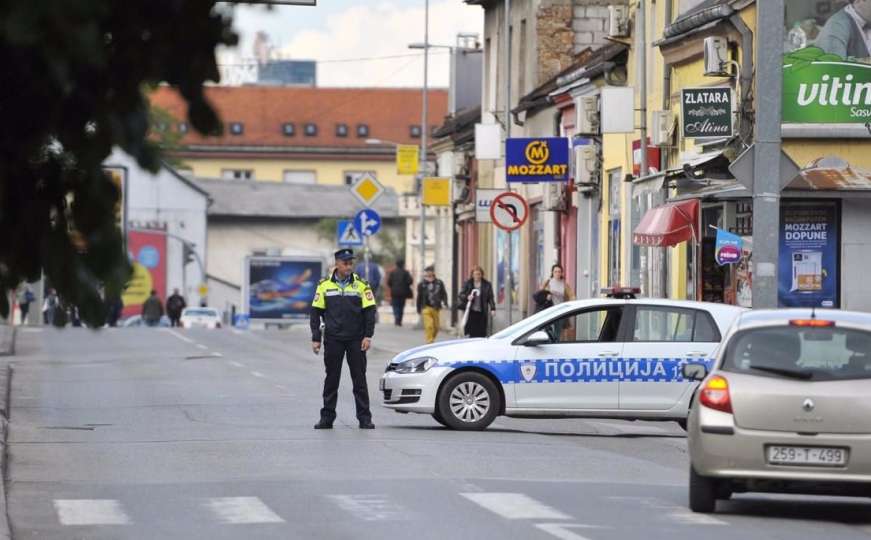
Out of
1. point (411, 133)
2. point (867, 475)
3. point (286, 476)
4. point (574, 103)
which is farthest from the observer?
point (411, 133)

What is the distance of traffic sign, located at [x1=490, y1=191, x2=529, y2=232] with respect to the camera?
3350 centimetres

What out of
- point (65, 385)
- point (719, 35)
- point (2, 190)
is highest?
point (719, 35)

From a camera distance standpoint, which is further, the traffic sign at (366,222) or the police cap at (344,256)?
the traffic sign at (366,222)

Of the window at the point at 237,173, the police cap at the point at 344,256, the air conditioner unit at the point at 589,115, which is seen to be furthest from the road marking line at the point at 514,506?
the window at the point at 237,173

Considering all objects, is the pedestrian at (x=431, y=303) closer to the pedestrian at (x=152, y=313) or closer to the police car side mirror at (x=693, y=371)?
the police car side mirror at (x=693, y=371)

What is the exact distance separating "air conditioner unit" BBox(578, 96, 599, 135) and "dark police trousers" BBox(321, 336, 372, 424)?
1918cm

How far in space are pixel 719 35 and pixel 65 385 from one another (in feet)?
35.7

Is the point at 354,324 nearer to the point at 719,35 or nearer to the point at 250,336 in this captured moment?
the point at 719,35

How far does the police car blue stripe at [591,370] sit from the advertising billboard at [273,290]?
59022 millimetres

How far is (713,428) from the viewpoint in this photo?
12008 millimetres

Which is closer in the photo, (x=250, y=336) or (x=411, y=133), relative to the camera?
(x=250, y=336)

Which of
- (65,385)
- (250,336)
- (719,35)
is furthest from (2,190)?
(250,336)

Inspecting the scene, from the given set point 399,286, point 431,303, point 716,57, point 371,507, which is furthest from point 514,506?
point 399,286

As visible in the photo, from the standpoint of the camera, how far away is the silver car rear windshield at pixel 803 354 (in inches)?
472
